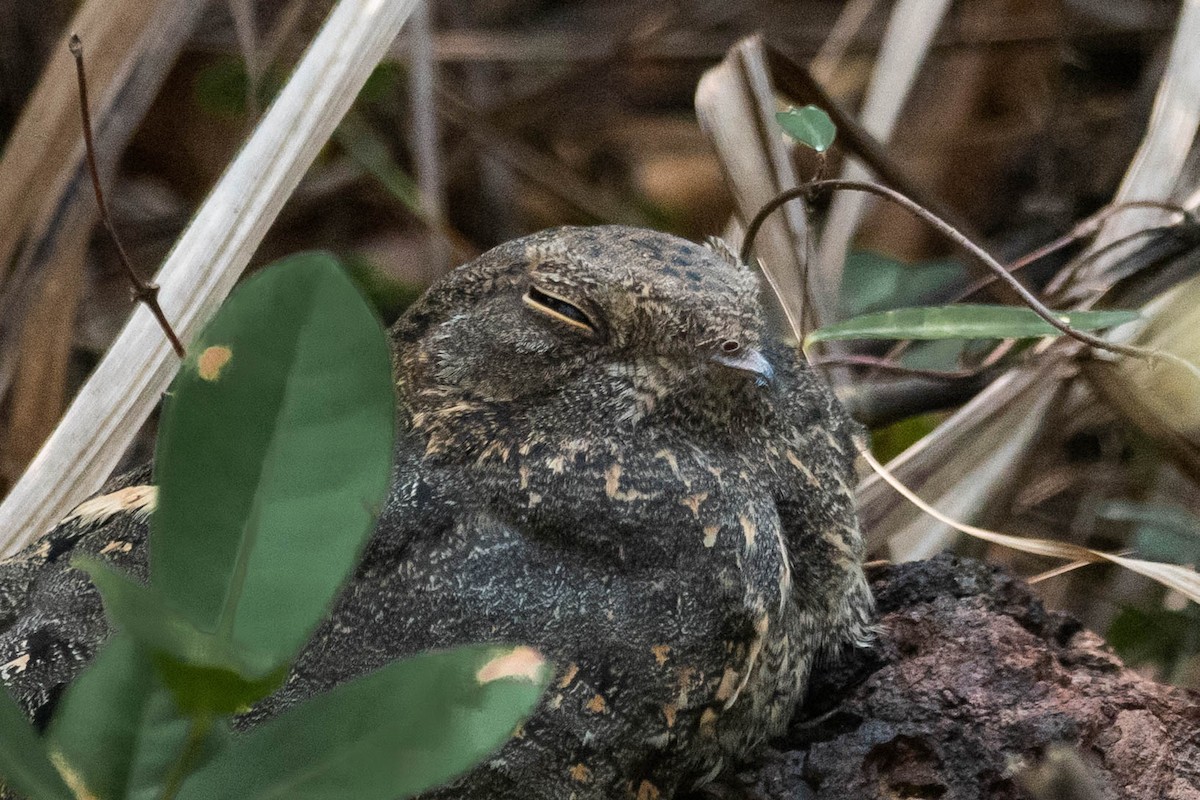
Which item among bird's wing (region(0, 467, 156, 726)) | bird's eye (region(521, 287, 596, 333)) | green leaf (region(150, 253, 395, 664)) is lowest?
bird's wing (region(0, 467, 156, 726))

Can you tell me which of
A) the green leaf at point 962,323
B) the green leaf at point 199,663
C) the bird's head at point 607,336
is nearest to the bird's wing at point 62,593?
the bird's head at point 607,336

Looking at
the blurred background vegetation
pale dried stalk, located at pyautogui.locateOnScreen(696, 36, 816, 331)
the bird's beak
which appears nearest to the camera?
the bird's beak

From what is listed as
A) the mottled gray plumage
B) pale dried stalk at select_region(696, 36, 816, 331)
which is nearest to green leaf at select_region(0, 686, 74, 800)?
the mottled gray plumage

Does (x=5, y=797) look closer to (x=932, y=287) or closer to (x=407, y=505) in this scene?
(x=407, y=505)

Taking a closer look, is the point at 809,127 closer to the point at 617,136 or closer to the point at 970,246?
the point at 970,246

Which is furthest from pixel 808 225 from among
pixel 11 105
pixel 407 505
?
pixel 11 105

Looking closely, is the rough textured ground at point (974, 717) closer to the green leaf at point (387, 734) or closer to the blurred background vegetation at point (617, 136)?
the green leaf at point (387, 734)

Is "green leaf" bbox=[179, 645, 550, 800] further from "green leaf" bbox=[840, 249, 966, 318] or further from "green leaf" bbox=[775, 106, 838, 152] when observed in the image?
"green leaf" bbox=[840, 249, 966, 318]
